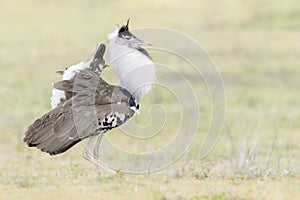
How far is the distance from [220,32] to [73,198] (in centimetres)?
2657

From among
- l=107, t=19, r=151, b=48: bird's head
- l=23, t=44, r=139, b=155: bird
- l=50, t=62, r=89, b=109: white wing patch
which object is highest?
l=107, t=19, r=151, b=48: bird's head

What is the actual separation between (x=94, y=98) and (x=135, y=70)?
2.74 feet

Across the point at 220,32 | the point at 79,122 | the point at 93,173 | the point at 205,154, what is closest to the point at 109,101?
the point at 79,122

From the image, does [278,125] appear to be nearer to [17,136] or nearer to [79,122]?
[17,136]

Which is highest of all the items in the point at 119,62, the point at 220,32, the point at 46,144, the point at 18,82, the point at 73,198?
the point at 220,32

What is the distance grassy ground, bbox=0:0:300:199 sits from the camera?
30.7ft

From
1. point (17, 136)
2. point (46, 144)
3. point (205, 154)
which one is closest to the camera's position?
point (46, 144)

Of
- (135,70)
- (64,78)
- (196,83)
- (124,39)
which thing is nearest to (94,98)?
(64,78)

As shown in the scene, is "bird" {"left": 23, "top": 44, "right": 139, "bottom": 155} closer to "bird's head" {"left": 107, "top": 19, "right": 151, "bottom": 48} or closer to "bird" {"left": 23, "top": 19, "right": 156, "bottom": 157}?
"bird" {"left": 23, "top": 19, "right": 156, "bottom": 157}

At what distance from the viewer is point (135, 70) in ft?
34.0

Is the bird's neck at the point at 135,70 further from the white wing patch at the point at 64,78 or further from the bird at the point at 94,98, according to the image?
the white wing patch at the point at 64,78

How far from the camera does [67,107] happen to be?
32.1 ft

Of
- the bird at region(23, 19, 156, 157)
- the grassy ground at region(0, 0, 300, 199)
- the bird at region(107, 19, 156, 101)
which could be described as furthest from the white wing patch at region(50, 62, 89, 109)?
the grassy ground at region(0, 0, 300, 199)

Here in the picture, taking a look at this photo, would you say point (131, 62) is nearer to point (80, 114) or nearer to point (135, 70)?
point (135, 70)
